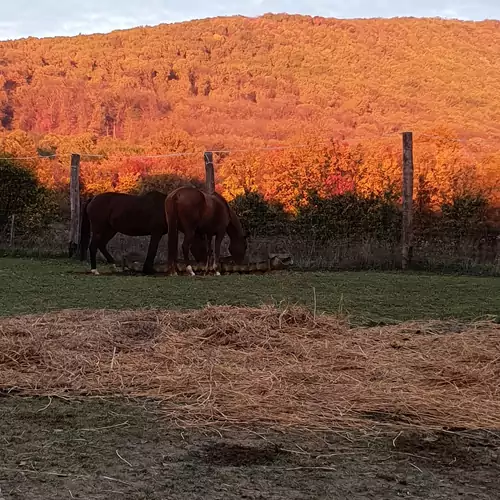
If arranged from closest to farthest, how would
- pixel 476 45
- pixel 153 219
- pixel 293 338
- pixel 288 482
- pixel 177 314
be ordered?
pixel 288 482 < pixel 293 338 < pixel 177 314 < pixel 153 219 < pixel 476 45

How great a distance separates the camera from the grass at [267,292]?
17.7 feet

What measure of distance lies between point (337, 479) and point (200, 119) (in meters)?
46.9

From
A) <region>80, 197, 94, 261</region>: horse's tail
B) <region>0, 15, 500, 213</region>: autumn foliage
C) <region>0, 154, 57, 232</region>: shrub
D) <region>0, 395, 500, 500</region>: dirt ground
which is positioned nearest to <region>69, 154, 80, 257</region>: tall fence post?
<region>80, 197, 94, 261</region>: horse's tail

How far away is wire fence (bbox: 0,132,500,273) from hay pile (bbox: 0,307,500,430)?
5.39m

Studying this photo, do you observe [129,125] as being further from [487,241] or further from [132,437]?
[132,437]

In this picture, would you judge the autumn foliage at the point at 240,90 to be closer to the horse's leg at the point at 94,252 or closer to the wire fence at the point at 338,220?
the wire fence at the point at 338,220

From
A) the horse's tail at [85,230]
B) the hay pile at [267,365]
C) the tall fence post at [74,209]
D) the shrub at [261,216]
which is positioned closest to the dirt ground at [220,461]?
the hay pile at [267,365]

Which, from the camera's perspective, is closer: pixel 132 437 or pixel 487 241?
pixel 132 437

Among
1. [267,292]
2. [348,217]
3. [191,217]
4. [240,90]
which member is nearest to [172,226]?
[191,217]

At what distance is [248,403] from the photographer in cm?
268

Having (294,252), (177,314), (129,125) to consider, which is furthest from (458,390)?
(129,125)

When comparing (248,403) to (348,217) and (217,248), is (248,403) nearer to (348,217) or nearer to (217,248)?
(217,248)

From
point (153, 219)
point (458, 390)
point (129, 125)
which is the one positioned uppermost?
point (129, 125)

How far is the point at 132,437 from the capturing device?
229 cm
